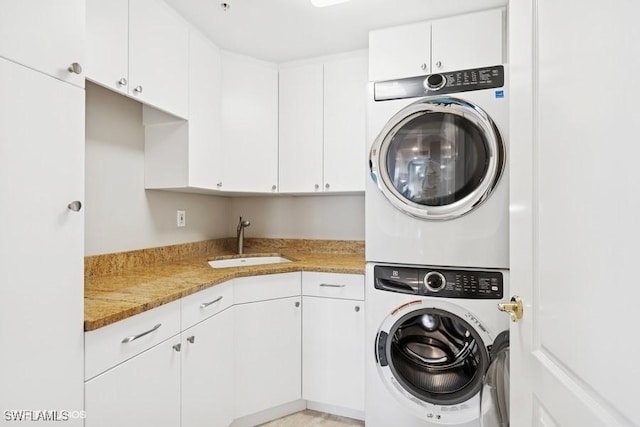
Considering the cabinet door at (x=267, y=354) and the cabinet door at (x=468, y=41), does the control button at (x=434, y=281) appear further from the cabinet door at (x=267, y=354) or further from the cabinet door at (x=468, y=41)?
the cabinet door at (x=468, y=41)

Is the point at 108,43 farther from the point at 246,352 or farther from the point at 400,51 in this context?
the point at 246,352

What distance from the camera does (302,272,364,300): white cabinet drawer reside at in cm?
188

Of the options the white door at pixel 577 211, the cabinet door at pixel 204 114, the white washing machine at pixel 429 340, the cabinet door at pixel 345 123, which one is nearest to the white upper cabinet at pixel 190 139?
the cabinet door at pixel 204 114

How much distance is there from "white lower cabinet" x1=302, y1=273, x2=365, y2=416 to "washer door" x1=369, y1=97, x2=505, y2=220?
23.5 inches

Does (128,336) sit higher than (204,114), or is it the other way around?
(204,114)

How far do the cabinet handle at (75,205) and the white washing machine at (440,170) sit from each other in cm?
117

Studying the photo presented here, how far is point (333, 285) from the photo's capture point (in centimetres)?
191

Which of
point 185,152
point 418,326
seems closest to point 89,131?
point 185,152

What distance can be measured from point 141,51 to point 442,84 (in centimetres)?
143

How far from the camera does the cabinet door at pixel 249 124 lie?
2.26 meters

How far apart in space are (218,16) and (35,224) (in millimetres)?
1535

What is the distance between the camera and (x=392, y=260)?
1612 mm

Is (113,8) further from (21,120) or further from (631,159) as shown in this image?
(631,159)

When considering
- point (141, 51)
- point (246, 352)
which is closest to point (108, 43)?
point (141, 51)
